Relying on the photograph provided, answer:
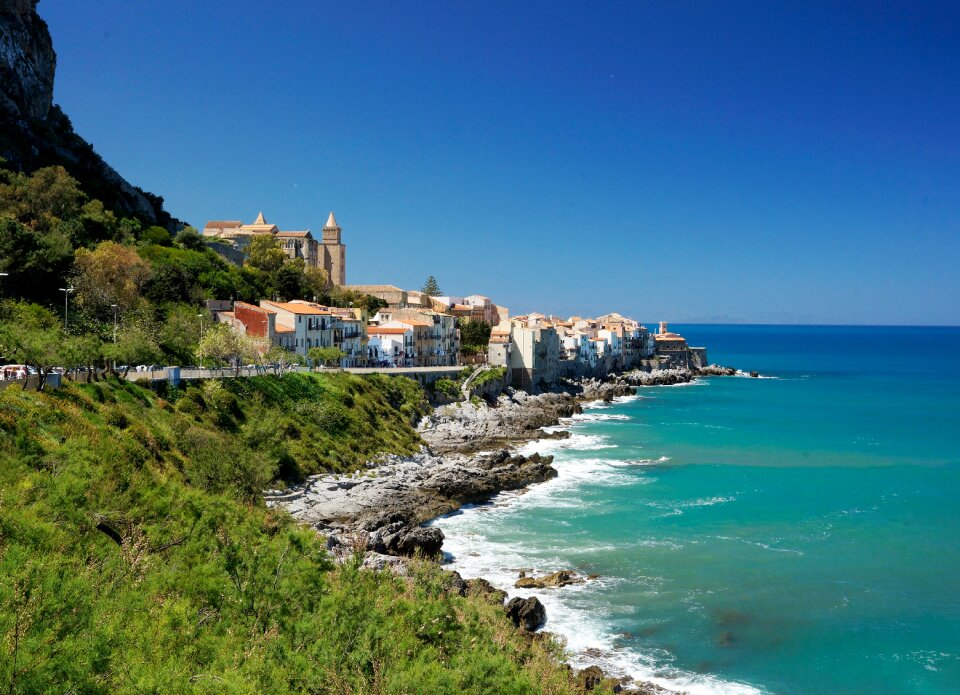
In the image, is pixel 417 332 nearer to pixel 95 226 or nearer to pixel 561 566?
pixel 95 226

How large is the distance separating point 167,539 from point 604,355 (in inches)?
3971

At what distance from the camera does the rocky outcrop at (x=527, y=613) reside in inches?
877

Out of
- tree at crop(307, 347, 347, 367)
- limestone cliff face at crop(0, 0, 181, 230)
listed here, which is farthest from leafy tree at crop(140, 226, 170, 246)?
tree at crop(307, 347, 347, 367)

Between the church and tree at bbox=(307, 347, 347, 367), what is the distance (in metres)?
43.9

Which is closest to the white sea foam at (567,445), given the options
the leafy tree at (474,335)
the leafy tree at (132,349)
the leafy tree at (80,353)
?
the leafy tree at (132,349)

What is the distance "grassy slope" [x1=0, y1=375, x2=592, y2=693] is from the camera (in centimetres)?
973

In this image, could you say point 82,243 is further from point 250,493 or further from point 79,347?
point 250,493

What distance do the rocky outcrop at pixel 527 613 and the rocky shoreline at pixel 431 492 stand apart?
3 cm

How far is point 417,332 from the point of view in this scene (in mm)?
78750

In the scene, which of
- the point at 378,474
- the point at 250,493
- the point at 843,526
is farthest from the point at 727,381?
the point at 250,493

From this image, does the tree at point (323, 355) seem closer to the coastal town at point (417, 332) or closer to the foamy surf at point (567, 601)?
the coastal town at point (417, 332)

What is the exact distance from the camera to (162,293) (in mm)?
57188

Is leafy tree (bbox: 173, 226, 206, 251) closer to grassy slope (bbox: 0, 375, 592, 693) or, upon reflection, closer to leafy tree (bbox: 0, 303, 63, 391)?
leafy tree (bbox: 0, 303, 63, 391)

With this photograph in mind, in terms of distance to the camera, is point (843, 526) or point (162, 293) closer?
point (843, 526)
